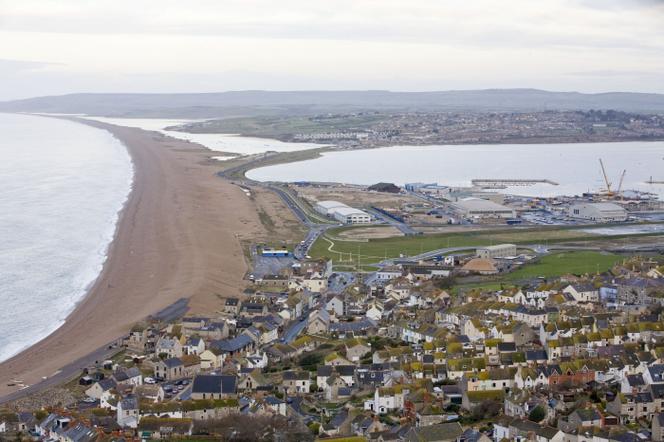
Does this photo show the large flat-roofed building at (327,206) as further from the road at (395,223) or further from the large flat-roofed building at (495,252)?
the large flat-roofed building at (495,252)

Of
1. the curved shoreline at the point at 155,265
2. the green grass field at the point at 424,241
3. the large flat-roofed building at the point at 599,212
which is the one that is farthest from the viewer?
the large flat-roofed building at the point at 599,212

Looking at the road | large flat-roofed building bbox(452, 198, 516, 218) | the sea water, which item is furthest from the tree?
large flat-roofed building bbox(452, 198, 516, 218)

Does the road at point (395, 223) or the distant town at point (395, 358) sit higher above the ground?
the distant town at point (395, 358)

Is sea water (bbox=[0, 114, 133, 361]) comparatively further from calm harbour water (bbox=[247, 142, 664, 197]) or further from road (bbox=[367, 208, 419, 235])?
calm harbour water (bbox=[247, 142, 664, 197])

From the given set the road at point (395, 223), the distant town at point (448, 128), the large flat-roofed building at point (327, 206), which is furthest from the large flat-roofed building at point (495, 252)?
the distant town at point (448, 128)

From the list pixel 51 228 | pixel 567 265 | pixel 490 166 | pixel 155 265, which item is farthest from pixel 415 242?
pixel 490 166

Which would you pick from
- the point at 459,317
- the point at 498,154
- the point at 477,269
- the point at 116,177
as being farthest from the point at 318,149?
the point at 459,317

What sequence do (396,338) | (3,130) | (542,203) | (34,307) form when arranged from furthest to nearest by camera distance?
(3,130) < (542,203) < (34,307) < (396,338)

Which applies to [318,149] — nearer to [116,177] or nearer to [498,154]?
[498,154]
